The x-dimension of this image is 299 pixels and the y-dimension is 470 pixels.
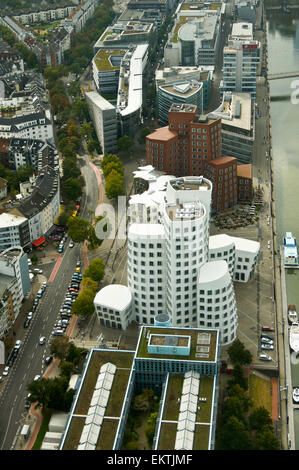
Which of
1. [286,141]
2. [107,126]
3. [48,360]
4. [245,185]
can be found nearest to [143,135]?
[107,126]

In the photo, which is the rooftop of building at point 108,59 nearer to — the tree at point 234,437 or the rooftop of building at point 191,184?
the rooftop of building at point 191,184

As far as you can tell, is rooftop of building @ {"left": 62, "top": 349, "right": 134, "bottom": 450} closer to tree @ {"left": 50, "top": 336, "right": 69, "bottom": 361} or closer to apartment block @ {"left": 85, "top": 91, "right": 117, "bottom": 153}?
tree @ {"left": 50, "top": 336, "right": 69, "bottom": 361}

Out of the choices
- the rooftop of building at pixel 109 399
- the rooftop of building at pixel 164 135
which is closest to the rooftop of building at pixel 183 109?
the rooftop of building at pixel 164 135

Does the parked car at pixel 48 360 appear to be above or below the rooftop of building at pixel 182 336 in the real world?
below

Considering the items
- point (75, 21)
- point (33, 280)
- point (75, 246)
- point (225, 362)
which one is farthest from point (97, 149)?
point (75, 21)

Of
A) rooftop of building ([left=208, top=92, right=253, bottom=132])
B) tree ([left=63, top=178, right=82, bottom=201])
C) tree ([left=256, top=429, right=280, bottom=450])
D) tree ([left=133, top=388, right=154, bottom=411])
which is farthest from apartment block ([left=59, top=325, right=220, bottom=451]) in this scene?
rooftop of building ([left=208, top=92, right=253, bottom=132])
